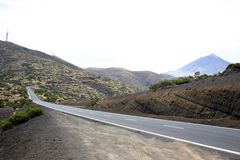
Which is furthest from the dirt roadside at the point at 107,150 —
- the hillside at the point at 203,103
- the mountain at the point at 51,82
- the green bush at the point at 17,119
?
the mountain at the point at 51,82

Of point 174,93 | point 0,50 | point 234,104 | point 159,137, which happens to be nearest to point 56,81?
point 0,50

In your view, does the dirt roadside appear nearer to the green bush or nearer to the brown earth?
the brown earth

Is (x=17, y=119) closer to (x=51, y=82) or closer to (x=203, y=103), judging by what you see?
(x=203, y=103)

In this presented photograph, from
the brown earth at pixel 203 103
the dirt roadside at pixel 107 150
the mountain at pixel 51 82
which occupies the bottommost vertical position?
the dirt roadside at pixel 107 150

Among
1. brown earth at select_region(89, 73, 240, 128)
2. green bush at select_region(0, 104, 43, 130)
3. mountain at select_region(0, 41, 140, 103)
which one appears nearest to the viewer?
brown earth at select_region(89, 73, 240, 128)

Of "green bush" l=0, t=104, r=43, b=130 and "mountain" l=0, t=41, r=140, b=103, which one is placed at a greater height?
"mountain" l=0, t=41, r=140, b=103

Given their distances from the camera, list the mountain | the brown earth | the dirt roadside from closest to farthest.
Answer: the dirt roadside → the brown earth → the mountain

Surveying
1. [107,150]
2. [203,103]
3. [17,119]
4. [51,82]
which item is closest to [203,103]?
[203,103]

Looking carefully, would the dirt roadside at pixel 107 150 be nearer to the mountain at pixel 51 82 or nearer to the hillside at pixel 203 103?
the hillside at pixel 203 103

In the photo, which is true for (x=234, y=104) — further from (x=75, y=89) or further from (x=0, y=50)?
(x=0, y=50)

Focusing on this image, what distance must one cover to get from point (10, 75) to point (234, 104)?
107923 mm

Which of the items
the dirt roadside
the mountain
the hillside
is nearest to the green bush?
the hillside

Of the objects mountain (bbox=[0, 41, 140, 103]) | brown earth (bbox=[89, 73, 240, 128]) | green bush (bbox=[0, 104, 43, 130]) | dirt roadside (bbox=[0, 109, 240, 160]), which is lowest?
dirt roadside (bbox=[0, 109, 240, 160])

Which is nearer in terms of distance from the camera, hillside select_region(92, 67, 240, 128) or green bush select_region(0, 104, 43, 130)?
hillside select_region(92, 67, 240, 128)
